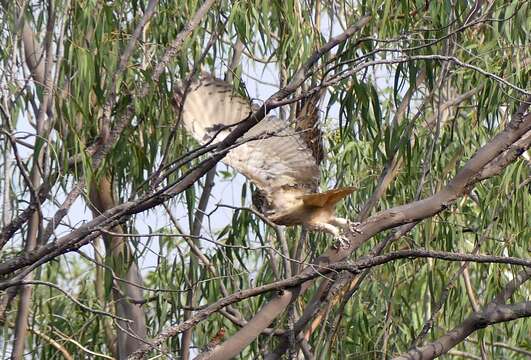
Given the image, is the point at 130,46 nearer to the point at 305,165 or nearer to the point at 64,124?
the point at 64,124

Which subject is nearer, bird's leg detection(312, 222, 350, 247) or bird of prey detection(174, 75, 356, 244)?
bird's leg detection(312, 222, 350, 247)

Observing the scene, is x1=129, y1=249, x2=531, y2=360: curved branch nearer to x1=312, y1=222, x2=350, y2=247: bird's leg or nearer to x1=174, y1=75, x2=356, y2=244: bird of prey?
x1=312, y1=222, x2=350, y2=247: bird's leg

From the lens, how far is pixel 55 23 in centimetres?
377

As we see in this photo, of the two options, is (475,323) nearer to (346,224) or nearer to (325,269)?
(346,224)

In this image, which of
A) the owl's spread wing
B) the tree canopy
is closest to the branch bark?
the tree canopy

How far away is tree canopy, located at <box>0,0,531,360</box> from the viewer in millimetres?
3477

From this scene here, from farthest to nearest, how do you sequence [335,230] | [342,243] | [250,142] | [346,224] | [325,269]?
[250,142], [335,230], [346,224], [342,243], [325,269]

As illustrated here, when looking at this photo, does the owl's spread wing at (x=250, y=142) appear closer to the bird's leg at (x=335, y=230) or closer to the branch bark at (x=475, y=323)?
the bird's leg at (x=335, y=230)

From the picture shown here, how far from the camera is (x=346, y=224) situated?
3537mm

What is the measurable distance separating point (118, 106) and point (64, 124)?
1.42 ft

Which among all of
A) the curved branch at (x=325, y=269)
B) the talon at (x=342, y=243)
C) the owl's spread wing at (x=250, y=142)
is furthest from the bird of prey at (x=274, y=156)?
the curved branch at (x=325, y=269)

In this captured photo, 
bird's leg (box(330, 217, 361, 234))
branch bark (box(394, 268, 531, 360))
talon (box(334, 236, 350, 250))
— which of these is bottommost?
branch bark (box(394, 268, 531, 360))

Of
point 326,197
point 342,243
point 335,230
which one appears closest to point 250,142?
point 326,197

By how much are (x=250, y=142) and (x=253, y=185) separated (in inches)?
9.8
